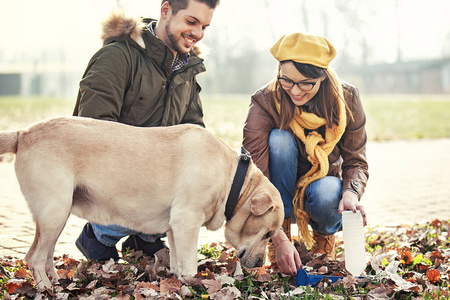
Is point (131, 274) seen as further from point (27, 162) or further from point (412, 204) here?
point (412, 204)

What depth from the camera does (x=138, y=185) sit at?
345cm

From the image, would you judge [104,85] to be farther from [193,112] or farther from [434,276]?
[434,276]

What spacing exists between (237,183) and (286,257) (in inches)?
27.3

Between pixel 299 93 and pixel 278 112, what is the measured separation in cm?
32

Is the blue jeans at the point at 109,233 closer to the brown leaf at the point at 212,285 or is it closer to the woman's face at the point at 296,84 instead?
the brown leaf at the point at 212,285

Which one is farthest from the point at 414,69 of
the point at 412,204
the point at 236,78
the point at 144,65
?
the point at 144,65

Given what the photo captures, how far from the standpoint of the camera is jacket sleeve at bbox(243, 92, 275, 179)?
4.23 m

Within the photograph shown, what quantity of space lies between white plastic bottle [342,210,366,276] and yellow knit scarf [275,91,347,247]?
640 mm

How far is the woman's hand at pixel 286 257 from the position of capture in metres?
3.70

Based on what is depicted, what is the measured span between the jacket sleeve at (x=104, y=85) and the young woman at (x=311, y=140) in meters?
1.13

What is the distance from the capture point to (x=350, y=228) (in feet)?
11.8

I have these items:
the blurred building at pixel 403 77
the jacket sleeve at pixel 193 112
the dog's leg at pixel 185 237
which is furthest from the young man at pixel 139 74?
the blurred building at pixel 403 77

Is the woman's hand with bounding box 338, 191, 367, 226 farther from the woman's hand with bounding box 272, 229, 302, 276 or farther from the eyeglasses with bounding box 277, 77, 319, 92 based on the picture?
the eyeglasses with bounding box 277, 77, 319, 92

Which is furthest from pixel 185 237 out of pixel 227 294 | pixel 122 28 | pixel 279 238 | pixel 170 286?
pixel 122 28
